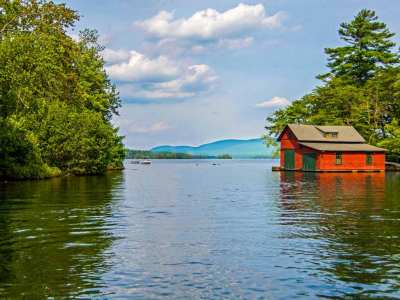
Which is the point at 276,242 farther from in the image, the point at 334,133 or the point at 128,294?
the point at 334,133

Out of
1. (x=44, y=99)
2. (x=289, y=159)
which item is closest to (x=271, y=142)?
(x=289, y=159)

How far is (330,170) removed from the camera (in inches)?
2768

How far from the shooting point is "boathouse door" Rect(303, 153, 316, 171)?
71688mm

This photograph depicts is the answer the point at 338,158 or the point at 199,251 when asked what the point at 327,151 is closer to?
the point at 338,158

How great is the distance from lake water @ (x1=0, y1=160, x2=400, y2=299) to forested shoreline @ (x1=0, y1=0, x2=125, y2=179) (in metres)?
12.6

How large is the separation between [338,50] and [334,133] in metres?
35.1

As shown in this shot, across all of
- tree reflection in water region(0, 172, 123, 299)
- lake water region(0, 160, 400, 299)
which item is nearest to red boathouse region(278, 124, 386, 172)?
lake water region(0, 160, 400, 299)

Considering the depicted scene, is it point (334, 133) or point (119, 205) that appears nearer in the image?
point (119, 205)

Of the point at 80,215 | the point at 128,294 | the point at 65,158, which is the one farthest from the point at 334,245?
the point at 65,158

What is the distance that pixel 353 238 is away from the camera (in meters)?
15.8

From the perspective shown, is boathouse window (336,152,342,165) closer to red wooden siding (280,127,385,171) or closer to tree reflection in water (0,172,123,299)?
red wooden siding (280,127,385,171)

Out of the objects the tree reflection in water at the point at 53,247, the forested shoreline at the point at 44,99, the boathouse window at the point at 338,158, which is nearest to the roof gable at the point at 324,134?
the boathouse window at the point at 338,158

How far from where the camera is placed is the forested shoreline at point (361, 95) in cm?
8275

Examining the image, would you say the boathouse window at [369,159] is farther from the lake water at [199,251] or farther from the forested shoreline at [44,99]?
the lake water at [199,251]
